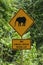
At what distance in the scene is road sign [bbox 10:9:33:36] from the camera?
11477mm

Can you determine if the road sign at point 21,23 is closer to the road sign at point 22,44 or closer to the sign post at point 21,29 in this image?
the sign post at point 21,29

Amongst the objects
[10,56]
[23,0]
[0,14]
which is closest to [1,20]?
[0,14]

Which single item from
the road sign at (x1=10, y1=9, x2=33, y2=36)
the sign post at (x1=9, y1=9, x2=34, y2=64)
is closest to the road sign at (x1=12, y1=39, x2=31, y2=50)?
the sign post at (x1=9, y1=9, x2=34, y2=64)

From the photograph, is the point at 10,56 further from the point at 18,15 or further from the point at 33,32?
the point at 33,32

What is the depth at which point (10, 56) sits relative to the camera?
1783cm

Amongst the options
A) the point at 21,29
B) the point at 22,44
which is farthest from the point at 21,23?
the point at 22,44

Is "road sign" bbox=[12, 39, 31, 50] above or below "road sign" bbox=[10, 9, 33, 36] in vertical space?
below

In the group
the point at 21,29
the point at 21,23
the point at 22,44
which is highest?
the point at 21,23

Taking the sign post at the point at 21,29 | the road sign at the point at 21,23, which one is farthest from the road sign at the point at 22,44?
the road sign at the point at 21,23

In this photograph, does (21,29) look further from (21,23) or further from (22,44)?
(22,44)

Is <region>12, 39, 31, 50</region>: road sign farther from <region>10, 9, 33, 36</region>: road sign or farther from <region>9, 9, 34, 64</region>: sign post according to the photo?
<region>10, 9, 33, 36</region>: road sign

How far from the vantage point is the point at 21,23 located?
37.8ft

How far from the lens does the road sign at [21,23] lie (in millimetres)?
11477

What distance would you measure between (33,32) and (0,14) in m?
10.4
